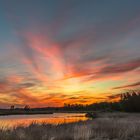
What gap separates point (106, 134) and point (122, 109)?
8629cm

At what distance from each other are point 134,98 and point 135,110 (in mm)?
4940

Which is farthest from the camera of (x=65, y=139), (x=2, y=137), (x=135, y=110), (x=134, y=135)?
(x=135, y=110)

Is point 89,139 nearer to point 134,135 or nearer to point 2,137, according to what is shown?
point 134,135

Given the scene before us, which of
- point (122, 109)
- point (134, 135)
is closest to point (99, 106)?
point (122, 109)

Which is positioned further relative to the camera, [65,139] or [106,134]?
[106,134]

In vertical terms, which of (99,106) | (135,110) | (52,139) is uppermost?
(99,106)

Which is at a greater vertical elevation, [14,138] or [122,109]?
[122,109]

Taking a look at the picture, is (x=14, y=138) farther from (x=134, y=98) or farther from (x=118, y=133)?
(x=134, y=98)

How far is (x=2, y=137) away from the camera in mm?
15461

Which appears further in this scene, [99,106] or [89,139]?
[99,106]

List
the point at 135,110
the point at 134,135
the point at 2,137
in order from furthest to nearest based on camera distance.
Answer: the point at 135,110 < the point at 134,135 < the point at 2,137

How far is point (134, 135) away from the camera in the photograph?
19859mm

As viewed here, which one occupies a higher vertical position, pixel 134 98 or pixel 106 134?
pixel 134 98

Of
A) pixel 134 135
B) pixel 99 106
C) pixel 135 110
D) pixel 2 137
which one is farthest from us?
pixel 99 106
